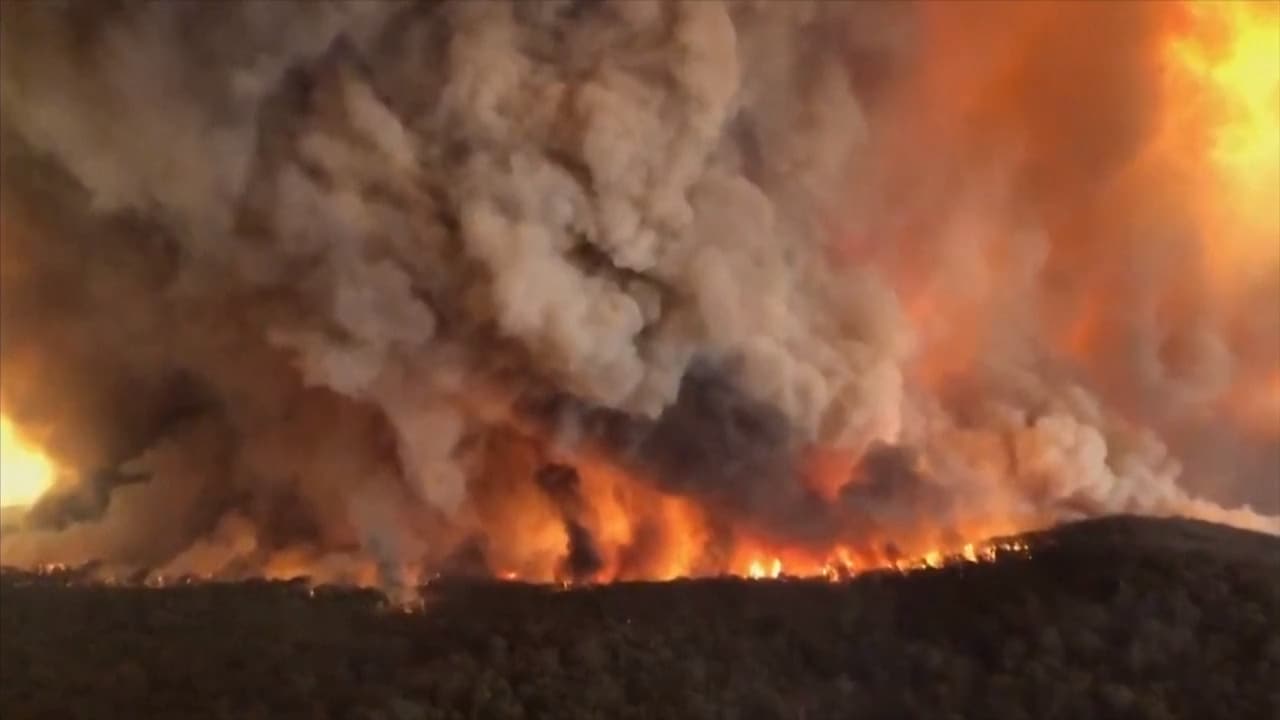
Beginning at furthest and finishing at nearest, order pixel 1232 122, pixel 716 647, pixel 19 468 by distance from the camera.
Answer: pixel 19 468, pixel 1232 122, pixel 716 647

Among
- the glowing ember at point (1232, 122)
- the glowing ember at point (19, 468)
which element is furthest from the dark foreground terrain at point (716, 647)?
the glowing ember at point (1232, 122)

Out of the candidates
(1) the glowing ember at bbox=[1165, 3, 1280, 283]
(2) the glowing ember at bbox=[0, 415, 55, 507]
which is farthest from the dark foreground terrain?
(1) the glowing ember at bbox=[1165, 3, 1280, 283]

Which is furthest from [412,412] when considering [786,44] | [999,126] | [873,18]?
[999,126]

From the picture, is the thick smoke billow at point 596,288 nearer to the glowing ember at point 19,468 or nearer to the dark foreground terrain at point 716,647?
the glowing ember at point 19,468

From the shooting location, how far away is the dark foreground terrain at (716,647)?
4.95 metres

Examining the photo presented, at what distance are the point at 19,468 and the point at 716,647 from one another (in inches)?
142

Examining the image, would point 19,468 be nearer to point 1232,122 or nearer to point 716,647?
point 716,647

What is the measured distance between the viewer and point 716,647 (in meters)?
5.15

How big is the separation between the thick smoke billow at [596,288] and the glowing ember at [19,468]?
4.7 inches

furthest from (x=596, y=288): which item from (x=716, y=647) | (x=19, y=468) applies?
(x=19, y=468)

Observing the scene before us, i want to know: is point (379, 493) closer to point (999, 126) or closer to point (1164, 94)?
point (999, 126)

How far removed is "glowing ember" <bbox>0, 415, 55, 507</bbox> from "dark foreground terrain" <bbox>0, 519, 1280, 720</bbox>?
141cm

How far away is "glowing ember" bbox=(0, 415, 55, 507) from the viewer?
671cm

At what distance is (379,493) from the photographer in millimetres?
5883
